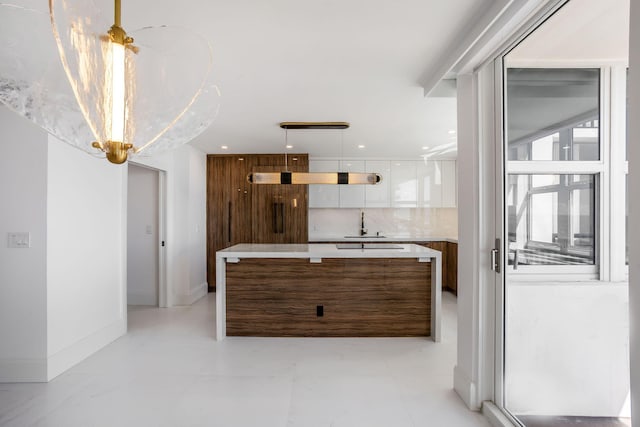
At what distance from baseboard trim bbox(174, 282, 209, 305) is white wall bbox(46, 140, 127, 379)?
130 centimetres

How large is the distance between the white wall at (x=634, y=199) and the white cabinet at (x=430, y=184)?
5462 millimetres

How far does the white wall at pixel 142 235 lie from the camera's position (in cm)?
502

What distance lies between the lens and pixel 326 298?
388 cm

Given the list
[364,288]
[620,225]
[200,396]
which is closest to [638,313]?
[620,225]

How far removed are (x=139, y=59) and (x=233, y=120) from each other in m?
2.95

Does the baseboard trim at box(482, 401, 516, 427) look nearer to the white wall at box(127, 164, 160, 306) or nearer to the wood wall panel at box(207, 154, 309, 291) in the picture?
the wood wall panel at box(207, 154, 309, 291)

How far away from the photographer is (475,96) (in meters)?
2.42

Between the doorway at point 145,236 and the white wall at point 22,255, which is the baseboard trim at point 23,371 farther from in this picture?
the doorway at point 145,236

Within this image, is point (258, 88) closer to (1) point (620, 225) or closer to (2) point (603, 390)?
(1) point (620, 225)

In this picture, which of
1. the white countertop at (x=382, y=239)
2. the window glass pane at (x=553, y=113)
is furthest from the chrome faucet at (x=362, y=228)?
the window glass pane at (x=553, y=113)

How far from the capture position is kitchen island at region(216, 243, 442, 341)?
12.7 ft

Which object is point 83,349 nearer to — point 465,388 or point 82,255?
point 82,255

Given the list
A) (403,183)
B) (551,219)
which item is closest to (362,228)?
(403,183)

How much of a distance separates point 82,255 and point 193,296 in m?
2.40
